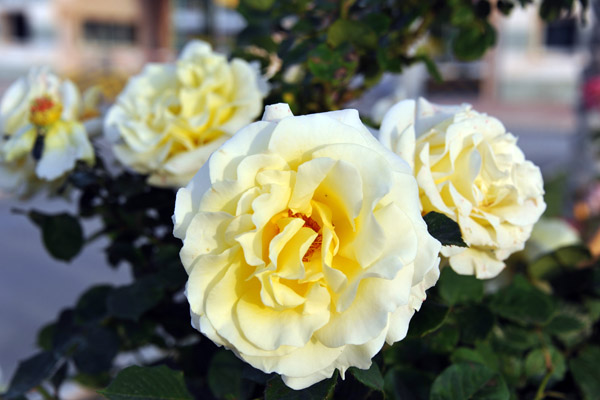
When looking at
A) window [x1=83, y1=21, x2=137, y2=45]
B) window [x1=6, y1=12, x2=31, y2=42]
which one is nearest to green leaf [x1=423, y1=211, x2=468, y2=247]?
window [x1=83, y1=21, x2=137, y2=45]

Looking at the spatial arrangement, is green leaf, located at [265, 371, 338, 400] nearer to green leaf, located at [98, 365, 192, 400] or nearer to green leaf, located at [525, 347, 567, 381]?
green leaf, located at [98, 365, 192, 400]

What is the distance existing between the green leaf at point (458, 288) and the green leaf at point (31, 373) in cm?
42

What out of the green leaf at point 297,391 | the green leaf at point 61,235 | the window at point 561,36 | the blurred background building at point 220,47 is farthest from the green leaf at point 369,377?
the window at point 561,36

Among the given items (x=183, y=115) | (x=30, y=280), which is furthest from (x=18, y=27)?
(x=183, y=115)

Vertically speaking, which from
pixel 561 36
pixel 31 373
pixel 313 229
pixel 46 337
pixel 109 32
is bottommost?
pixel 109 32

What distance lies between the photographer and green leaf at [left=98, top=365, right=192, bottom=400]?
17.0 inches

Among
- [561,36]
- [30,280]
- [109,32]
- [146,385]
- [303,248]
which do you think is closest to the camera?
[303,248]

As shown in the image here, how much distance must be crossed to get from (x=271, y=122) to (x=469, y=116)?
178 mm

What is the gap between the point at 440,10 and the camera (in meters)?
0.69

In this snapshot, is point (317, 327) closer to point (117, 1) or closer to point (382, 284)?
point (382, 284)

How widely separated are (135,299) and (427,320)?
0.32 metres

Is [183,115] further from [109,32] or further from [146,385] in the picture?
[109,32]

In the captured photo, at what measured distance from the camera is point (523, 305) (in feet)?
1.97

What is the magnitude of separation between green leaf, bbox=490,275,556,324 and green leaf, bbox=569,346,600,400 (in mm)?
79
